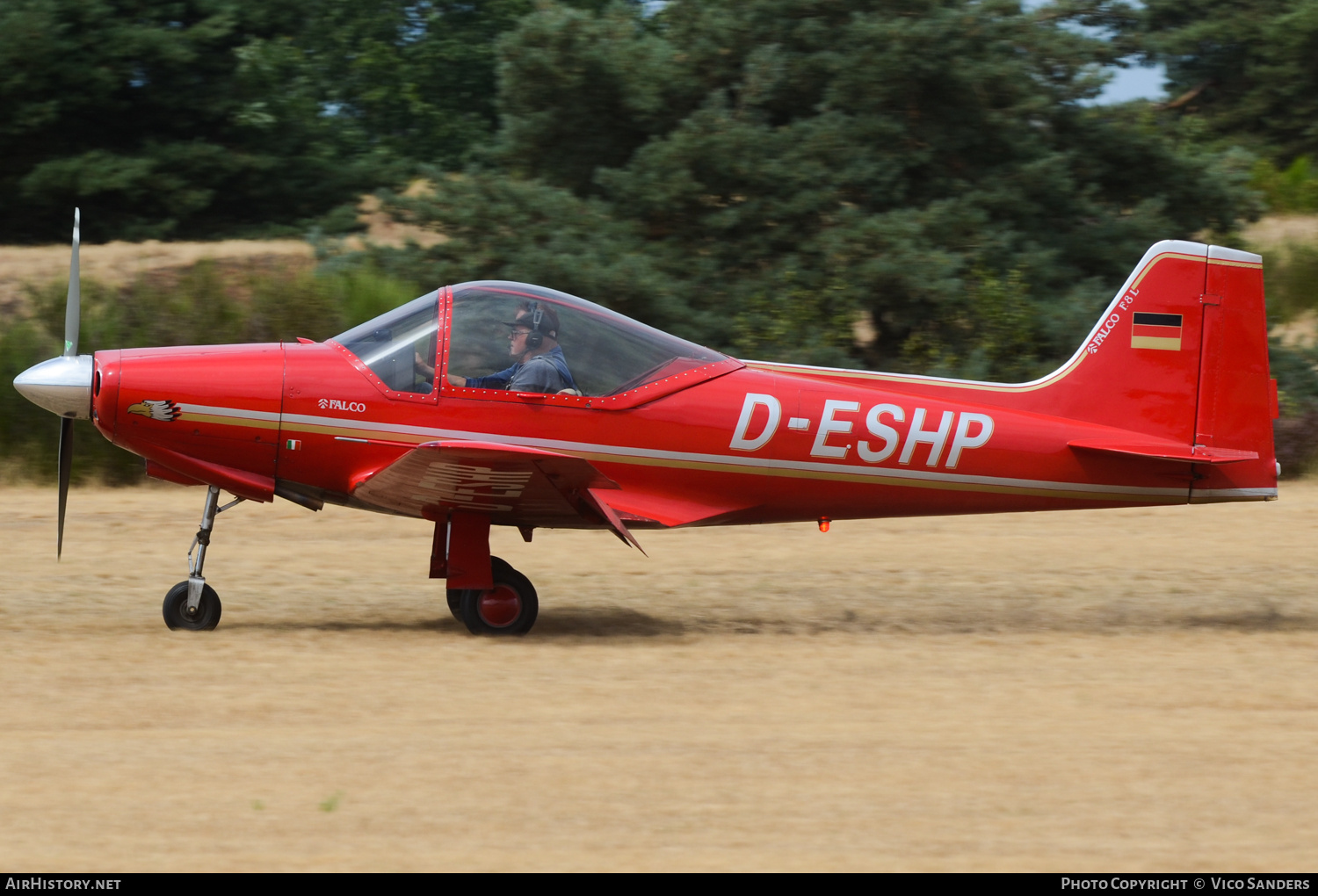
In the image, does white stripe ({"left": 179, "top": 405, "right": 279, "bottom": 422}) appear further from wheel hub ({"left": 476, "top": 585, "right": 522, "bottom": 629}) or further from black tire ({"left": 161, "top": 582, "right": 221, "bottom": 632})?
wheel hub ({"left": 476, "top": 585, "right": 522, "bottom": 629})

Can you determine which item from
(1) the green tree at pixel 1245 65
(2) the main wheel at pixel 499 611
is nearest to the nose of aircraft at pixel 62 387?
(2) the main wheel at pixel 499 611

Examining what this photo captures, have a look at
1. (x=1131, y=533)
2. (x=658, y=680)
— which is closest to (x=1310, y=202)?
(x=1131, y=533)

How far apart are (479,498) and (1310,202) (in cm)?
2467

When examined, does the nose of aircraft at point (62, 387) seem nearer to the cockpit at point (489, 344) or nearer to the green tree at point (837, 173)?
the cockpit at point (489, 344)

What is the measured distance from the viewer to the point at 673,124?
19781 millimetres

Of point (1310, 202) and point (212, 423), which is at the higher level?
point (1310, 202)

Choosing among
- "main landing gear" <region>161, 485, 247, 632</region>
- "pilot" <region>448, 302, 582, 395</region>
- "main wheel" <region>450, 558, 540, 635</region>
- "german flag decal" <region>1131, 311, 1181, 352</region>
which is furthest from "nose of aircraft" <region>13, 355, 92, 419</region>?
"german flag decal" <region>1131, 311, 1181, 352</region>

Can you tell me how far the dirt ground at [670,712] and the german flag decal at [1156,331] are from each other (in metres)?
1.77

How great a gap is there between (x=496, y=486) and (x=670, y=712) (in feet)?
5.73

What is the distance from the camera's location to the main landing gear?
787cm

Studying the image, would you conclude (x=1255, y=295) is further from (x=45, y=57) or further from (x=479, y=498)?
(x=45, y=57)

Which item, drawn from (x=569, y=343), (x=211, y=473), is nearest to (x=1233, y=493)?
(x=569, y=343)

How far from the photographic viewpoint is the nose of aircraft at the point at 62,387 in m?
7.31

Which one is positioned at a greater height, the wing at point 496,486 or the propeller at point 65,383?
the propeller at point 65,383
